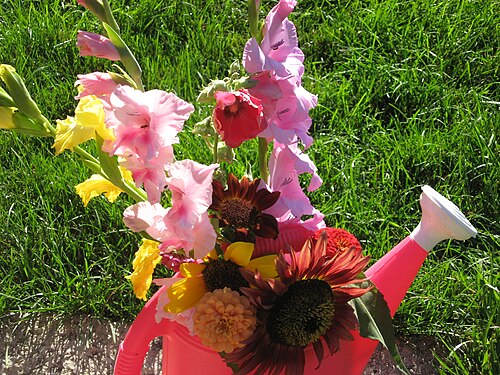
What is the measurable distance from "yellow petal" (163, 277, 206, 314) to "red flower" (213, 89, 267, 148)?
0.48 ft

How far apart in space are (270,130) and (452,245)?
2.69 feet

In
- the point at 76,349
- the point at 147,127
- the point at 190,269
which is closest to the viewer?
the point at 147,127


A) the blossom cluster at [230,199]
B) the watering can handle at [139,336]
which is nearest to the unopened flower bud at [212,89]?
the blossom cluster at [230,199]

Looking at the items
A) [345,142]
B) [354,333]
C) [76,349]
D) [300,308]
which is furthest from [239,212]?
[345,142]

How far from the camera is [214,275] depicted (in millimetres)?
820

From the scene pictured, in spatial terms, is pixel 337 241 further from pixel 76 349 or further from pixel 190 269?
pixel 76 349

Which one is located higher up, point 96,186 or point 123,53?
point 123,53

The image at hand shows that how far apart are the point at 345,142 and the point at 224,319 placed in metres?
0.93

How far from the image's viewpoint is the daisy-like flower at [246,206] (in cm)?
82

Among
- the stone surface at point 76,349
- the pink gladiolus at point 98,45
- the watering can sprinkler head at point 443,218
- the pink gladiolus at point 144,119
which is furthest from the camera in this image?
the stone surface at point 76,349

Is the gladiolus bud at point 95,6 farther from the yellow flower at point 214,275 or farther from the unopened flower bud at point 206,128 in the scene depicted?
the yellow flower at point 214,275

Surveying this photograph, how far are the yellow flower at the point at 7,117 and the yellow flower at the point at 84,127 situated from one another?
4 centimetres

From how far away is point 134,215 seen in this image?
0.79m

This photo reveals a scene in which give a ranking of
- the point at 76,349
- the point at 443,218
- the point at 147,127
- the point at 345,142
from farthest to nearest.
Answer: the point at 345,142
the point at 76,349
the point at 443,218
the point at 147,127
